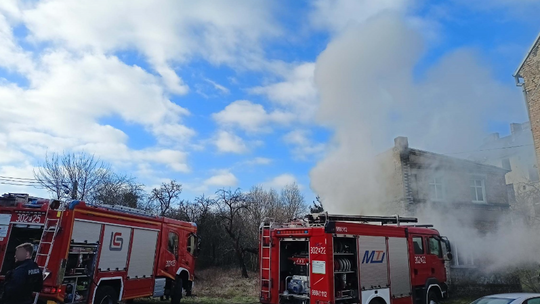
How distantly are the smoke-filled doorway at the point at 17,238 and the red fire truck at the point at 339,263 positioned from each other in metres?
5.67

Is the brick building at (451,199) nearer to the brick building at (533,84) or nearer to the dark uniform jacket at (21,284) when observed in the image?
the brick building at (533,84)

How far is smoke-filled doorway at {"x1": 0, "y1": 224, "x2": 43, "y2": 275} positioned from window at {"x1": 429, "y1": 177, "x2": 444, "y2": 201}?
1697 centimetres

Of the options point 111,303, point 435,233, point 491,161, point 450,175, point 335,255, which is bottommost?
point 111,303

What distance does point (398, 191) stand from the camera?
1772 cm

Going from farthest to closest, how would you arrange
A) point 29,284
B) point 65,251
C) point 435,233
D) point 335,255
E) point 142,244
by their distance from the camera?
point 435,233
point 142,244
point 335,255
point 65,251
point 29,284

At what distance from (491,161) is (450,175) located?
808 centimetres

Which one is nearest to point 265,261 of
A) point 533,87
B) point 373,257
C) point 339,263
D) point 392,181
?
point 339,263

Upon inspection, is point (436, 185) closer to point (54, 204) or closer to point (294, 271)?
point (294, 271)

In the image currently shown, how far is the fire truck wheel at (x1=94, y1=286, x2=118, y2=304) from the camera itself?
8909mm

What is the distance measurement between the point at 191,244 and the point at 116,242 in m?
4.33

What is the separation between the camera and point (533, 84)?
1939 cm

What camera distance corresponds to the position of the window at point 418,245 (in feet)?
34.9

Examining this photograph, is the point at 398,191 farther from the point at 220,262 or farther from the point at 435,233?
→ the point at 220,262

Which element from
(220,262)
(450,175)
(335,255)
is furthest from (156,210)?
(335,255)
